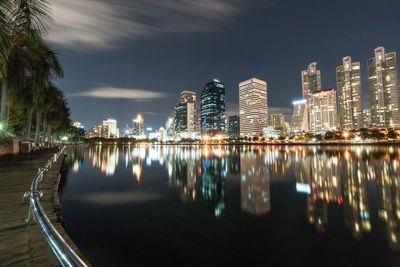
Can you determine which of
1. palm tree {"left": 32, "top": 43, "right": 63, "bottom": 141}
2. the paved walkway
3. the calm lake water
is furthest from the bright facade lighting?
palm tree {"left": 32, "top": 43, "right": 63, "bottom": 141}

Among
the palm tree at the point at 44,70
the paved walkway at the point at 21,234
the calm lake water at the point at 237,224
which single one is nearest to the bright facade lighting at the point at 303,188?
the calm lake water at the point at 237,224

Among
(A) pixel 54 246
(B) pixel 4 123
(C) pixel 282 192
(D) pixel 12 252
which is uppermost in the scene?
(B) pixel 4 123

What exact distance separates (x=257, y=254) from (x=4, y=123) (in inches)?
1028

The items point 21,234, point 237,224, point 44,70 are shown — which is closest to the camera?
point 21,234

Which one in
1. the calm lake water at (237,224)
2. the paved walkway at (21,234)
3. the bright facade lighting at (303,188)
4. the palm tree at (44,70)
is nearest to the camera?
the paved walkway at (21,234)

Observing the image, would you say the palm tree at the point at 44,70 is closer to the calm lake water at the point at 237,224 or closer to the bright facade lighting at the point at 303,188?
the calm lake water at the point at 237,224

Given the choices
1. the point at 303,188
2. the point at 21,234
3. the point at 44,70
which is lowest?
the point at 303,188

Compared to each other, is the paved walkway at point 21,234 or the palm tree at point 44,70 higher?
the palm tree at point 44,70

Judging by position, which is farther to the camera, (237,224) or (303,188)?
(303,188)

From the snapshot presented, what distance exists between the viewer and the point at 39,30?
12.1ft

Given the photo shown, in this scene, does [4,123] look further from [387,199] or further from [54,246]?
[387,199]

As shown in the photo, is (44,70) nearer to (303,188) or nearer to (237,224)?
(237,224)

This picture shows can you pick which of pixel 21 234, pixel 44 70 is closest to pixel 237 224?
pixel 21 234

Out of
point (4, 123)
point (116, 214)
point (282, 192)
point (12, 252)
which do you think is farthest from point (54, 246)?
point (4, 123)
